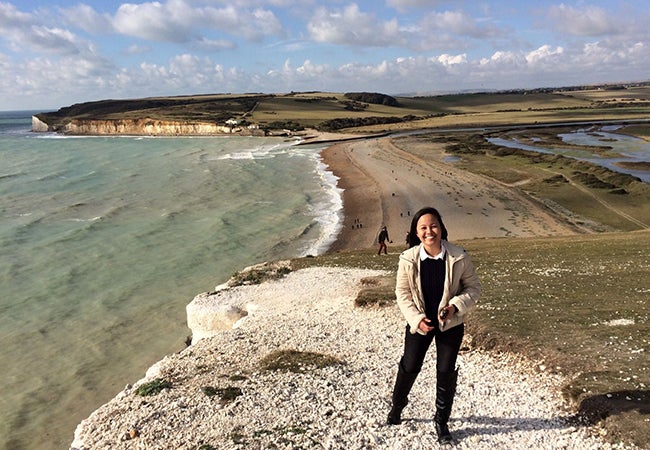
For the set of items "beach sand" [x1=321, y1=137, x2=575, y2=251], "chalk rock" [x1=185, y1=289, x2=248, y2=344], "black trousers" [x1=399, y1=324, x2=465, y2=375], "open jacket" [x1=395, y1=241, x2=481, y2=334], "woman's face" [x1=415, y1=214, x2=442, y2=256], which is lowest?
"beach sand" [x1=321, y1=137, x2=575, y2=251]

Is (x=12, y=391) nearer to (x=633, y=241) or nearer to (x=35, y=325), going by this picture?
(x=35, y=325)

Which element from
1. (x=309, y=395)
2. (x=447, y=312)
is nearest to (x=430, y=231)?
(x=447, y=312)

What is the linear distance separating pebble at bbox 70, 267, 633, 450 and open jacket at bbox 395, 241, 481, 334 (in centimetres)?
286

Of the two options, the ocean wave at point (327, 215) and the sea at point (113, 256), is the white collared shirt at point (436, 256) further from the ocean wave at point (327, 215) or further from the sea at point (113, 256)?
the ocean wave at point (327, 215)

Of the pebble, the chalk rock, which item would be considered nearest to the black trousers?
the pebble

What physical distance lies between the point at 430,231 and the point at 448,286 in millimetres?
877

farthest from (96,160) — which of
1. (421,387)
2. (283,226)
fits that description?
(421,387)

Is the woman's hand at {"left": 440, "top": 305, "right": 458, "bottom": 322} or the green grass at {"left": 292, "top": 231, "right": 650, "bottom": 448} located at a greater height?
the woman's hand at {"left": 440, "top": 305, "right": 458, "bottom": 322}

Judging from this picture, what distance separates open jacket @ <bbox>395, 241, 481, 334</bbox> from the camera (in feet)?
22.3

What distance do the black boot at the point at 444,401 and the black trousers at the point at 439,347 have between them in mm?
164

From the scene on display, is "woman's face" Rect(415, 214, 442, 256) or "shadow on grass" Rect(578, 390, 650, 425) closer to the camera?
"woman's face" Rect(415, 214, 442, 256)

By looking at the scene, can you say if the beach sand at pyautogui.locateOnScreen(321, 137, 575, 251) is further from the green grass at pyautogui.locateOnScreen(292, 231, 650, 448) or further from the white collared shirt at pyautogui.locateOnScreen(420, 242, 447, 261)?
the white collared shirt at pyautogui.locateOnScreen(420, 242, 447, 261)

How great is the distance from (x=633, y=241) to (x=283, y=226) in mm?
28164

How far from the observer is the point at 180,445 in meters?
9.27
